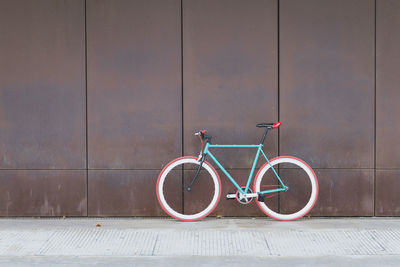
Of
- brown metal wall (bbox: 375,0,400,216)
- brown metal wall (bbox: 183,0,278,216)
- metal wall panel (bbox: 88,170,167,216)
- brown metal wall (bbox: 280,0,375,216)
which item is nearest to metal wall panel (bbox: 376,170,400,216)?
brown metal wall (bbox: 375,0,400,216)

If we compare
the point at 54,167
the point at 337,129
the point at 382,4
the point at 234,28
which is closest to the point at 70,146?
the point at 54,167

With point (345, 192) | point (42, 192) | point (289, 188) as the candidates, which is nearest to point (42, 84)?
point (42, 192)

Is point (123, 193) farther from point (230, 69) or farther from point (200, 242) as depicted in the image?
point (230, 69)

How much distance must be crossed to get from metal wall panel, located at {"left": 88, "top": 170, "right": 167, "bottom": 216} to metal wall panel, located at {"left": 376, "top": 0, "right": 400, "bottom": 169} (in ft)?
10.2

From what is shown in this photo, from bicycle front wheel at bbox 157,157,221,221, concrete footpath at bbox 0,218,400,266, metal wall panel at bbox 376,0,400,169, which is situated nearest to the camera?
concrete footpath at bbox 0,218,400,266

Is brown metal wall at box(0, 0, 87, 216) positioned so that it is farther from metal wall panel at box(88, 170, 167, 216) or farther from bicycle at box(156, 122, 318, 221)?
bicycle at box(156, 122, 318, 221)

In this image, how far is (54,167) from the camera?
7.09 m

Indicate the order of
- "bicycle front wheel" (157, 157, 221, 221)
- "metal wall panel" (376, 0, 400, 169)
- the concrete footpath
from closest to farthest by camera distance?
the concrete footpath, "metal wall panel" (376, 0, 400, 169), "bicycle front wheel" (157, 157, 221, 221)

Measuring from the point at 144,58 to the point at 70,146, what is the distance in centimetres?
158

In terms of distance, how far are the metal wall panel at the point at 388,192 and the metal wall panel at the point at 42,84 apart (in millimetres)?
4075

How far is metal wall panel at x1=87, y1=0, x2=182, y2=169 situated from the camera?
7.01m

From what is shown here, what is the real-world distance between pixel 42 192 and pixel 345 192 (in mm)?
4169

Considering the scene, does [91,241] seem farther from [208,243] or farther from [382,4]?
[382,4]

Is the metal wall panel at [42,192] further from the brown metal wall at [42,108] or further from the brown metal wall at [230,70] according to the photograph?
the brown metal wall at [230,70]
